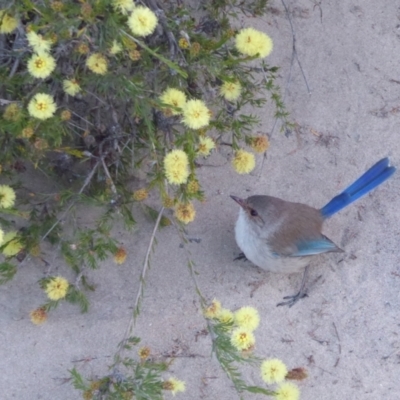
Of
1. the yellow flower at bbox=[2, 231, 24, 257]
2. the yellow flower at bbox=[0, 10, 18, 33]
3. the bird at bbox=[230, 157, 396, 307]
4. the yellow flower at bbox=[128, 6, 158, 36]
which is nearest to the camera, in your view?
the yellow flower at bbox=[128, 6, 158, 36]

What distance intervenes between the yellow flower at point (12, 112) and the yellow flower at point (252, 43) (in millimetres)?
951

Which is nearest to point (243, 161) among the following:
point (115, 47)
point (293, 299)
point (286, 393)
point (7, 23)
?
point (115, 47)

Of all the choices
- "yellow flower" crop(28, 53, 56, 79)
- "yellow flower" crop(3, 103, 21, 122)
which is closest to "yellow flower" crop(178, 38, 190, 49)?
"yellow flower" crop(28, 53, 56, 79)

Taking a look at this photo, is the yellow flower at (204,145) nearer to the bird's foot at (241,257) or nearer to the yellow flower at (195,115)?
the yellow flower at (195,115)

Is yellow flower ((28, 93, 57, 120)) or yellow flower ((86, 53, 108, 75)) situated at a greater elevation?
yellow flower ((86, 53, 108, 75))

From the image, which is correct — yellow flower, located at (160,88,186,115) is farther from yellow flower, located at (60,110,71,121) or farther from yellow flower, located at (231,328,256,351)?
yellow flower, located at (231,328,256,351)

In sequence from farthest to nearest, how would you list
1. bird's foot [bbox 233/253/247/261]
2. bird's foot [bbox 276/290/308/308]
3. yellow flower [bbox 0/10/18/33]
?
bird's foot [bbox 233/253/247/261] < bird's foot [bbox 276/290/308/308] < yellow flower [bbox 0/10/18/33]

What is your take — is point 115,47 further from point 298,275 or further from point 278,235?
point 298,275

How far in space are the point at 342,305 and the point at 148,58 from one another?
1.68 metres

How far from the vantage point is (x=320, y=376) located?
3.62 metres

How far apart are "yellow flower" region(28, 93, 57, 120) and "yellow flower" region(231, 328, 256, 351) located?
1.14 meters

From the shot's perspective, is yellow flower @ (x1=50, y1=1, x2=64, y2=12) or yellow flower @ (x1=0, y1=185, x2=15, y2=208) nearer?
yellow flower @ (x1=50, y1=1, x2=64, y2=12)

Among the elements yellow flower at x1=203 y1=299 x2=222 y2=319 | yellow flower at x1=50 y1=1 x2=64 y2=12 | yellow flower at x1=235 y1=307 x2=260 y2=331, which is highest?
yellow flower at x1=50 y1=1 x2=64 y2=12

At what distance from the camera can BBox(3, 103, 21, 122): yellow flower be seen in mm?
2875
